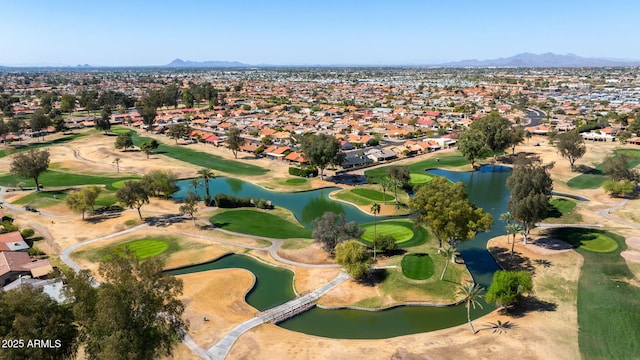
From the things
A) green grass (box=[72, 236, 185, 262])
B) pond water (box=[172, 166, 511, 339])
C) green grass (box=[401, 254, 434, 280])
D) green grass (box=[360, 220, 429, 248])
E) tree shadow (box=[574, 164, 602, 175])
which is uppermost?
tree shadow (box=[574, 164, 602, 175])

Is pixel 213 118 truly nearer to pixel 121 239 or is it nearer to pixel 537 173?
pixel 121 239

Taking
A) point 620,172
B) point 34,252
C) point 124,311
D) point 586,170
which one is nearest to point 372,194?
point 620,172

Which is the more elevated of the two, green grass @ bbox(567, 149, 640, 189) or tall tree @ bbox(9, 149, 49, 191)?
tall tree @ bbox(9, 149, 49, 191)

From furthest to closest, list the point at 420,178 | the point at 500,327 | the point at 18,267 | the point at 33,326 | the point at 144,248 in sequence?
the point at 420,178 → the point at 144,248 → the point at 18,267 → the point at 500,327 → the point at 33,326

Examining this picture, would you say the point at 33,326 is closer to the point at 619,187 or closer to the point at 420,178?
the point at 420,178

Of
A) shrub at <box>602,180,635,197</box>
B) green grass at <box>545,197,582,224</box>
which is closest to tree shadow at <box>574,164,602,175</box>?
shrub at <box>602,180,635,197</box>

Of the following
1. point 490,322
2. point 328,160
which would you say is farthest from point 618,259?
point 328,160

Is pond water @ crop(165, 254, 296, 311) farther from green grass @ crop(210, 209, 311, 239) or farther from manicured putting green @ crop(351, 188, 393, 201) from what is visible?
manicured putting green @ crop(351, 188, 393, 201)
